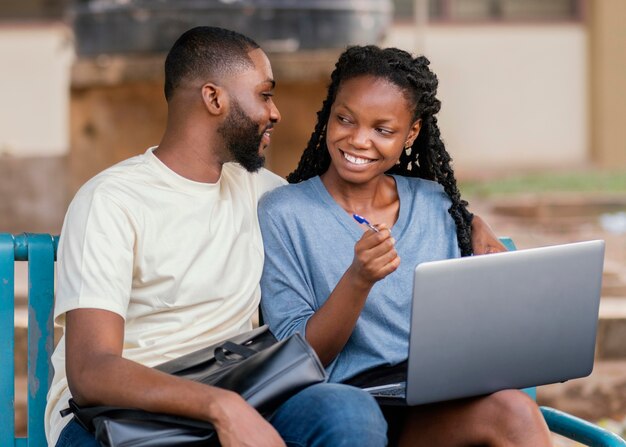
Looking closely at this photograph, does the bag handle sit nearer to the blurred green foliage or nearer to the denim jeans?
the denim jeans

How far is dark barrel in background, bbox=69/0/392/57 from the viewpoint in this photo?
5.57m

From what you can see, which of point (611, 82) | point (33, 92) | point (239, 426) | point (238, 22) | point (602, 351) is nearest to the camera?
A: point (239, 426)

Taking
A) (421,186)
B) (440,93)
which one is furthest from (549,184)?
(421,186)

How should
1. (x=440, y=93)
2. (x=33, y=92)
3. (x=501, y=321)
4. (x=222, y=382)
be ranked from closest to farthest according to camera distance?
(x=222, y=382)
(x=501, y=321)
(x=33, y=92)
(x=440, y=93)

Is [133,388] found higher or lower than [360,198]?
lower

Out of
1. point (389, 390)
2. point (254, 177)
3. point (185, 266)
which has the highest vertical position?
point (254, 177)

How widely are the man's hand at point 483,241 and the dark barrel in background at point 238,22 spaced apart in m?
2.66

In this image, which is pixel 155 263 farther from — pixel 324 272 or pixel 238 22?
pixel 238 22

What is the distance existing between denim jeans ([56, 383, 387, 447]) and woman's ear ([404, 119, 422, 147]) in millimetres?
823

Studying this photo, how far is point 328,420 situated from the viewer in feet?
8.11

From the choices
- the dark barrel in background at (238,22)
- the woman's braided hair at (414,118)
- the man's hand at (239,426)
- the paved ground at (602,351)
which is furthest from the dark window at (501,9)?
the man's hand at (239,426)

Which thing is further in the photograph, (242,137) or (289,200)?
(289,200)

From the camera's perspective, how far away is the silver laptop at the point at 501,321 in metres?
2.53

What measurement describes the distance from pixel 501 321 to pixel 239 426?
61cm
